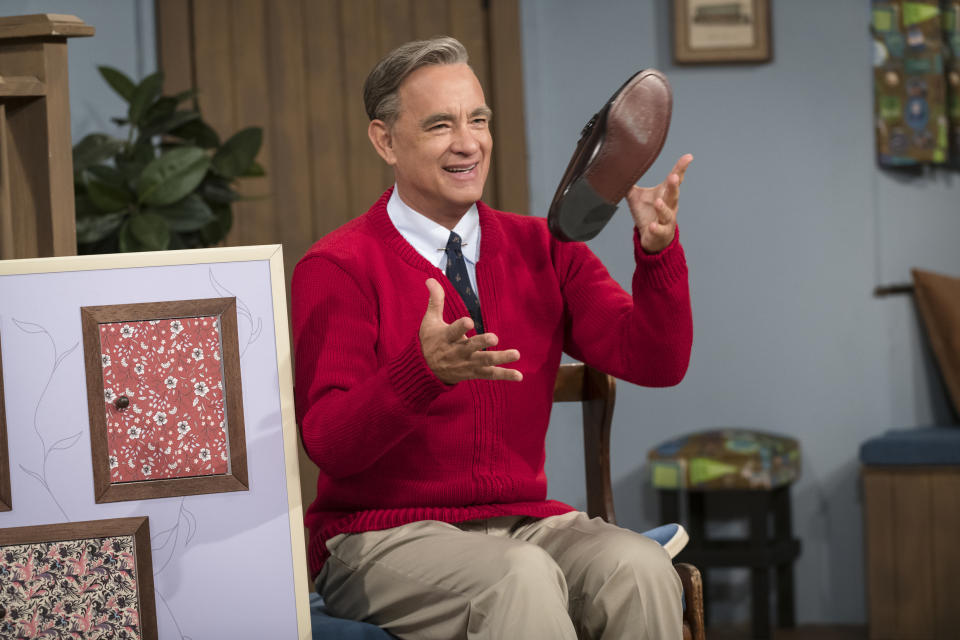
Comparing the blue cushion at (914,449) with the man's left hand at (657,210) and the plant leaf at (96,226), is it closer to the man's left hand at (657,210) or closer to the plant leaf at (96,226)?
the man's left hand at (657,210)

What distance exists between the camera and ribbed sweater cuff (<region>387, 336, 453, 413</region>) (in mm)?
1342

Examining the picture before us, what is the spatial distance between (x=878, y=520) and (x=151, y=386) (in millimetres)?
2519

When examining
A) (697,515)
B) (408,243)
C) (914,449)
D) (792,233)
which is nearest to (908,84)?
(792,233)

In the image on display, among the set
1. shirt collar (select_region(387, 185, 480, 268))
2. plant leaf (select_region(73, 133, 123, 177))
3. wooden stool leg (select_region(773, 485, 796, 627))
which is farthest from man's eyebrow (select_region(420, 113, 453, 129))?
wooden stool leg (select_region(773, 485, 796, 627))

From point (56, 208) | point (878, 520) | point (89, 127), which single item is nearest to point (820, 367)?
point (878, 520)

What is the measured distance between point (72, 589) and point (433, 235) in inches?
28.5

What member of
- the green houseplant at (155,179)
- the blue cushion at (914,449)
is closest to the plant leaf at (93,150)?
the green houseplant at (155,179)

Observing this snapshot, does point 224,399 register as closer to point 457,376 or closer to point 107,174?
point 457,376

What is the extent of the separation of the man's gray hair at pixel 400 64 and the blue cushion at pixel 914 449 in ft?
6.90

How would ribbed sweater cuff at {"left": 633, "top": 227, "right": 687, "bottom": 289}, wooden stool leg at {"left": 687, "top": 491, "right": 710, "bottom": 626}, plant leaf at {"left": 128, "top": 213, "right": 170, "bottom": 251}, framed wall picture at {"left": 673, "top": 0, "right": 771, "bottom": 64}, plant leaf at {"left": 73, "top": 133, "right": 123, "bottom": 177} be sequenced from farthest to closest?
framed wall picture at {"left": 673, "top": 0, "right": 771, "bottom": 64} → wooden stool leg at {"left": 687, "top": 491, "right": 710, "bottom": 626} → plant leaf at {"left": 73, "top": 133, "right": 123, "bottom": 177} → plant leaf at {"left": 128, "top": 213, "right": 170, "bottom": 251} → ribbed sweater cuff at {"left": 633, "top": 227, "right": 687, "bottom": 289}

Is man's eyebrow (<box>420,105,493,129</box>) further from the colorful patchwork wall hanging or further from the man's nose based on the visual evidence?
the colorful patchwork wall hanging

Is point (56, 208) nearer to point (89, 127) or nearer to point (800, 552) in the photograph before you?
point (89, 127)

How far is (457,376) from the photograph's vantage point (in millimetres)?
1334

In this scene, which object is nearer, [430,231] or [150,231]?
[430,231]
